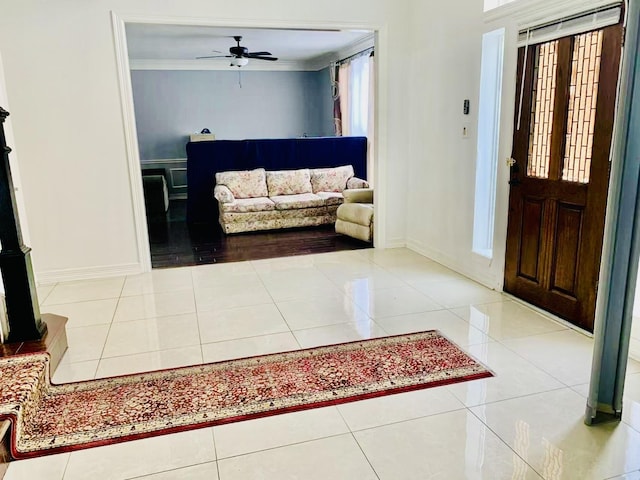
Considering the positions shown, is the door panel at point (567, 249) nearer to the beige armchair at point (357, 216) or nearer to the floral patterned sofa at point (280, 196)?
the beige armchair at point (357, 216)

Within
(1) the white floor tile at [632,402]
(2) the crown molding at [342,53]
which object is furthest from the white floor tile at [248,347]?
(2) the crown molding at [342,53]

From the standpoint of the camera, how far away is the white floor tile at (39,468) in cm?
186

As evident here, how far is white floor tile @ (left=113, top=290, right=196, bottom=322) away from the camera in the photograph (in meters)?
3.51

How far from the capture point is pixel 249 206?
6.39 metres

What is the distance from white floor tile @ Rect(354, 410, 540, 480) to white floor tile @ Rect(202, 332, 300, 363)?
95cm

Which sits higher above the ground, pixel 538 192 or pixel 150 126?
pixel 150 126

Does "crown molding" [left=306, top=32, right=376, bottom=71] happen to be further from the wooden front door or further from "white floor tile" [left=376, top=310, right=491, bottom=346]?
"white floor tile" [left=376, top=310, right=491, bottom=346]

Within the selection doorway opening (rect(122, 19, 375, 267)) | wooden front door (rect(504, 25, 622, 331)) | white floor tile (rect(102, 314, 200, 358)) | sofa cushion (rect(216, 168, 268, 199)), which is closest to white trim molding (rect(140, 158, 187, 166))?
doorway opening (rect(122, 19, 375, 267))

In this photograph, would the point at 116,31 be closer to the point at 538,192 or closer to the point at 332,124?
the point at 538,192

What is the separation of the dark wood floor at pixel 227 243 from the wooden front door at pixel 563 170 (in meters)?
2.22

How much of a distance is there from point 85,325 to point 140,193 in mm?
1524

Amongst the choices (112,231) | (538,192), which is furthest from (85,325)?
(538,192)

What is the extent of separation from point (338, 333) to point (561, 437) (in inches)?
55.9

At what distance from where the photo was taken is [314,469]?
73.8 inches
